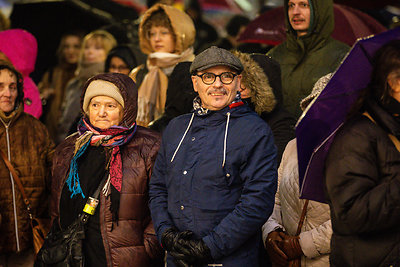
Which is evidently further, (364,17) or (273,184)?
(364,17)

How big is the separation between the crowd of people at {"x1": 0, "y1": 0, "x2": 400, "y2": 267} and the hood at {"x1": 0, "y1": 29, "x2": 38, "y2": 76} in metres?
0.62

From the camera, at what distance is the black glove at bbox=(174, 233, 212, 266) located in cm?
354

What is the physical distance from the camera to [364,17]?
7250mm

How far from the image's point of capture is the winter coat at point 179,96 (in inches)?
201

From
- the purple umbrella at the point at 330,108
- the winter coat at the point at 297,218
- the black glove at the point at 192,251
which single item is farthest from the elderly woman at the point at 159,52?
the purple umbrella at the point at 330,108

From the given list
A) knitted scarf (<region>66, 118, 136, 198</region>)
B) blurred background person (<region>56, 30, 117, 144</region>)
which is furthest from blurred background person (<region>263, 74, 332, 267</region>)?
blurred background person (<region>56, 30, 117, 144</region>)

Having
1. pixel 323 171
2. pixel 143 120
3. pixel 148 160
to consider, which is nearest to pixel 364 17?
pixel 143 120

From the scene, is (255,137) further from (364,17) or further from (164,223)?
(364,17)

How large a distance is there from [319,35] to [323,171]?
2753 mm

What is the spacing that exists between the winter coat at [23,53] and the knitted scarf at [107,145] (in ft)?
6.49

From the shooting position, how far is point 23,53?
6.49 meters

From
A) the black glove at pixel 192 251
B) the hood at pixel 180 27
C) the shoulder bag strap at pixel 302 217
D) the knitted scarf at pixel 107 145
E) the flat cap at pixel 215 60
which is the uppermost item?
the hood at pixel 180 27

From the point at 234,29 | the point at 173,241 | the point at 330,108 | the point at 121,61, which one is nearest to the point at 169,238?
the point at 173,241

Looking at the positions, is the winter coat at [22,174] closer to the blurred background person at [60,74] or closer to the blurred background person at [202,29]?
the blurred background person at [60,74]
